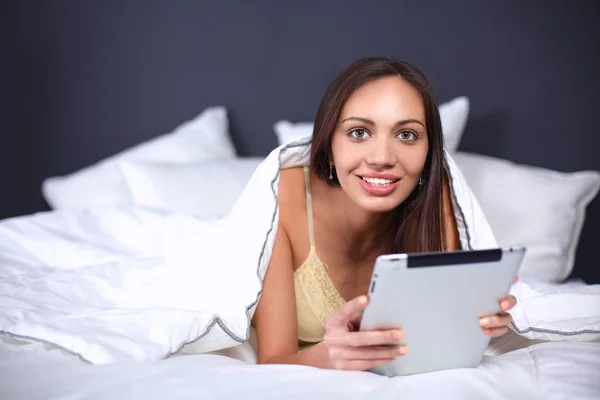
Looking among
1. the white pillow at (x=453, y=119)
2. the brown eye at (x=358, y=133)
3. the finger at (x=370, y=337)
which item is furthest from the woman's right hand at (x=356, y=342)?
the white pillow at (x=453, y=119)

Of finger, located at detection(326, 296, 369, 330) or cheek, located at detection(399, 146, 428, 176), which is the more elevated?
cheek, located at detection(399, 146, 428, 176)

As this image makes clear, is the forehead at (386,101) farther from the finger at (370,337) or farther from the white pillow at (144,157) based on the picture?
the white pillow at (144,157)

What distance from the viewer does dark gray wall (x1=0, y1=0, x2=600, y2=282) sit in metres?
2.48

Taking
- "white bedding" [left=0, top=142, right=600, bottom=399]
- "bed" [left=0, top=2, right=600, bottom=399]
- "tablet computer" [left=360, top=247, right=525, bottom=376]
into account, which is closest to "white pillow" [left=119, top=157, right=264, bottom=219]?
"bed" [left=0, top=2, right=600, bottom=399]

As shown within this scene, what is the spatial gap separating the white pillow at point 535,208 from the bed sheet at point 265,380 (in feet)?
2.75

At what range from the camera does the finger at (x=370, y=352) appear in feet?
3.84

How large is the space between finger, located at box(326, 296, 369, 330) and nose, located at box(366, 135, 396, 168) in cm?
37

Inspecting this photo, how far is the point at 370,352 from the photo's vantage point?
46.6 inches

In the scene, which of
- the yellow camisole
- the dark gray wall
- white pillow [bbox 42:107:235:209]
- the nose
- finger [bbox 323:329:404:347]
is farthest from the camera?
the dark gray wall

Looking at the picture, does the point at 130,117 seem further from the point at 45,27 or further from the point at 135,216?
the point at 135,216

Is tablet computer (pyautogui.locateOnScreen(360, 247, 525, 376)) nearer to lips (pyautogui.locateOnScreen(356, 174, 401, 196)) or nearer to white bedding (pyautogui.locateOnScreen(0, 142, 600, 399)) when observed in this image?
white bedding (pyautogui.locateOnScreen(0, 142, 600, 399))

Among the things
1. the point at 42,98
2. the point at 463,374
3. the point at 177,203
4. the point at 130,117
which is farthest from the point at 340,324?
the point at 42,98

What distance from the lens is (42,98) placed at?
2.75 m

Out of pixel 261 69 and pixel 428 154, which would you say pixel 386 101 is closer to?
pixel 428 154
